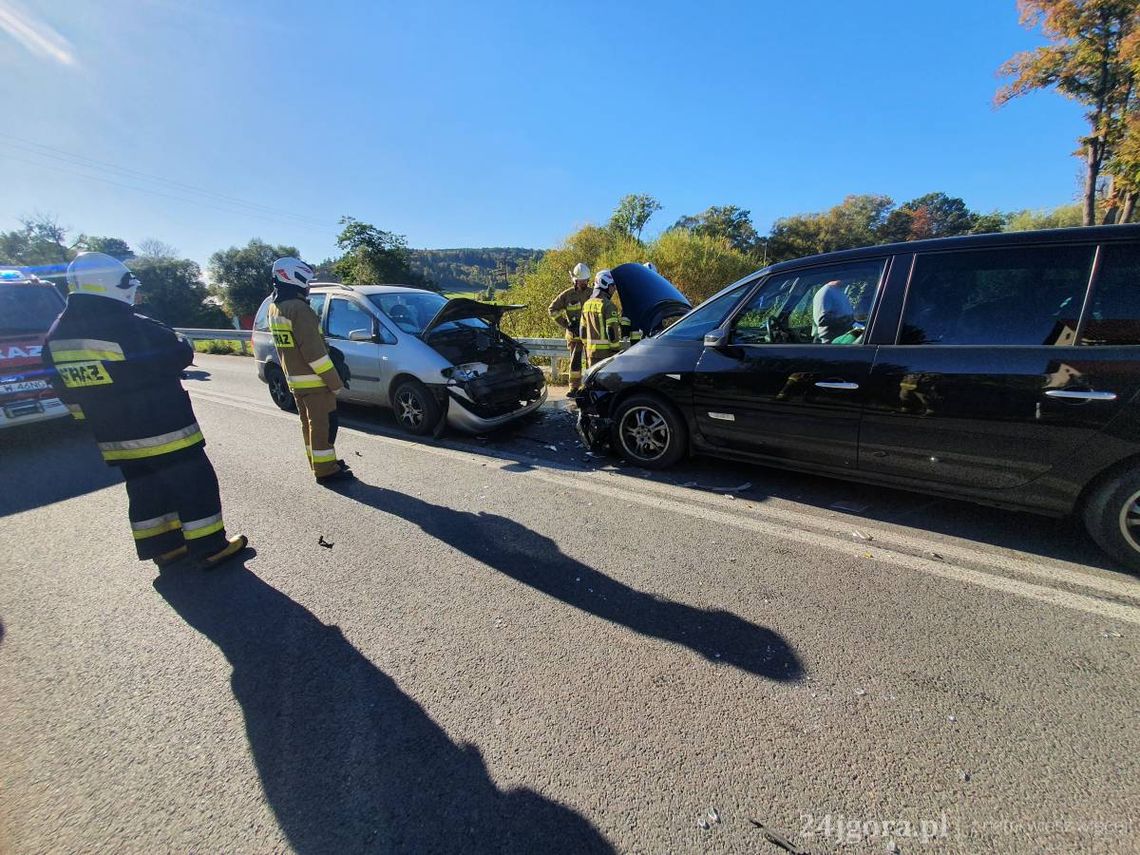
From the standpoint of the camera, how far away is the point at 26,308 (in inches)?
224

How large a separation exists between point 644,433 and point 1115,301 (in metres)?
2.91

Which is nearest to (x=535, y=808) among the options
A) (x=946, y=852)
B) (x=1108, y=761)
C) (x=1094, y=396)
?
(x=946, y=852)

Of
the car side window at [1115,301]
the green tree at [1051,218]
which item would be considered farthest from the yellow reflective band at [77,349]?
the green tree at [1051,218]

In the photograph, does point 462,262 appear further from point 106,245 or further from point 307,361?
point 307,361

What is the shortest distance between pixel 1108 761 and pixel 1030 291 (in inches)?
90.8

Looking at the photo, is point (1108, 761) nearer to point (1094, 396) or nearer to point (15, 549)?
point (1094, 396)

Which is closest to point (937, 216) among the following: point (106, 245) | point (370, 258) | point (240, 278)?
point (370, 258)

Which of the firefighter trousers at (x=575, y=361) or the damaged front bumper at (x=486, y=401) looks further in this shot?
the firefighter trousers at (x=575, y=361)

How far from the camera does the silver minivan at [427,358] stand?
5.21 meters

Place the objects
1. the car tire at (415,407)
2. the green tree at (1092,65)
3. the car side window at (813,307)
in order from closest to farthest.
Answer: the car side window at (813,307) < the car tire at (415,407) < the green tree at (1092,65)

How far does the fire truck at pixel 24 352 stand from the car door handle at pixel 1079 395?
8687mm

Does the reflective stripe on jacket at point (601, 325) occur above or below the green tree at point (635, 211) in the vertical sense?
below

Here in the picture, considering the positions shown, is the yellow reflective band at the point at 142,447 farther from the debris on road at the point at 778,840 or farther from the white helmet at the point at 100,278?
→ the debris on road at the point at 778,840

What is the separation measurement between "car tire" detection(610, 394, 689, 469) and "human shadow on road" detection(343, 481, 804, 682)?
146 cm
